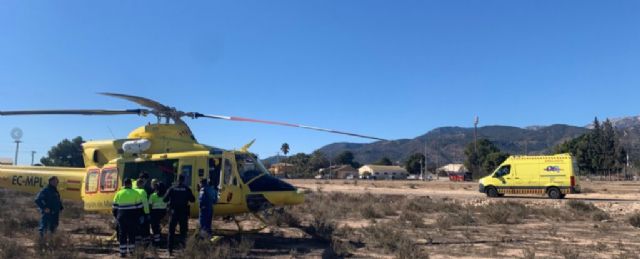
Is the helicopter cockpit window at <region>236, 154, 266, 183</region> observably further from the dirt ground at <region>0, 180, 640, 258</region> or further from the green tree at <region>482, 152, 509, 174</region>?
the green tree at <region>482, 152, 509, 174</region>

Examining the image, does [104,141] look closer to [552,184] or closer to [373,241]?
[373,241]

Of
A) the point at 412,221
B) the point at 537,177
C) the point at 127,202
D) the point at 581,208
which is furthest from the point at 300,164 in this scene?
the point at 127,202

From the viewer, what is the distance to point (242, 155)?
12953 millimetres

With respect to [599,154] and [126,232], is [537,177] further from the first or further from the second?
[599,154]

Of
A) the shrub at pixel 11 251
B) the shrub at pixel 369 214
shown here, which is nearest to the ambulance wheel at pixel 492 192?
the shrub at pixel 369 214

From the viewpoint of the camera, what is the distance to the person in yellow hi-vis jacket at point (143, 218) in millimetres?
10841

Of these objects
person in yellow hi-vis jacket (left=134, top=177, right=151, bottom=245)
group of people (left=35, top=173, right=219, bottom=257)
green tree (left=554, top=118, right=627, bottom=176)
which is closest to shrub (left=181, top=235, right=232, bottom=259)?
group of people (left=35, top=173, right=219, bottom=257)

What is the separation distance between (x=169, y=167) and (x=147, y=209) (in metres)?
2.06

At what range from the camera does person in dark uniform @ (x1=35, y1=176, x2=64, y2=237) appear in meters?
11.9

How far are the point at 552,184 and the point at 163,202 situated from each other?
2616 cm

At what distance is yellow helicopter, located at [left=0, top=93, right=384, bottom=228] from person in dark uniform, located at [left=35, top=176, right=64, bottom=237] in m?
1.36

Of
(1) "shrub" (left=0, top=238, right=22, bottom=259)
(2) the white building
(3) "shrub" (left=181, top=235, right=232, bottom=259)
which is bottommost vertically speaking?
(1) "shrub" (left=0, top=238, right=22, bottom=259)

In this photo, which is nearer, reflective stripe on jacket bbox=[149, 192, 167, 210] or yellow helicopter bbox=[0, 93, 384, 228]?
reflective stripe on jacket bbox=[149, 192, 167, 210]

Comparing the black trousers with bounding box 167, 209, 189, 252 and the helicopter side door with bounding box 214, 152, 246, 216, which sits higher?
the helicopter side door with bounding box 214, 152, 246, 216
